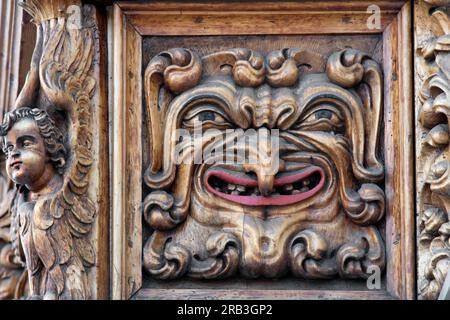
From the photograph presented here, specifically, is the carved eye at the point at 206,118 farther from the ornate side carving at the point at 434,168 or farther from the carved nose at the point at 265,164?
the ornate side carving at the point at 434,168

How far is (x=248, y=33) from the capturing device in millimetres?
4500

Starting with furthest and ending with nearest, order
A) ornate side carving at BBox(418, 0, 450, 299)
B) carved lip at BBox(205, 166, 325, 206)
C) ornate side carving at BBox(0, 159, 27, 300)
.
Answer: ornate side carving at BBox(0, 159, 27, 300), carved lip at BBox(205, 166, 325, 206), ornate side carving at BBox(418, 0, 450, 299)

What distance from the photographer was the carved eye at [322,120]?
445 centimetres

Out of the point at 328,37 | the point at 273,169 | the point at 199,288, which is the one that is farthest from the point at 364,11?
the point at 199,288

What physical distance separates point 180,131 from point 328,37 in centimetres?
48

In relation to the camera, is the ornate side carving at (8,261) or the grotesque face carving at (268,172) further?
the ornate side carving at (8,261)

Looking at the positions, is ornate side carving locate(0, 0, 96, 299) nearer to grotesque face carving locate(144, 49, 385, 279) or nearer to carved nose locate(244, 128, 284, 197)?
grotesque face carving locate(144, 49, 385, 279)

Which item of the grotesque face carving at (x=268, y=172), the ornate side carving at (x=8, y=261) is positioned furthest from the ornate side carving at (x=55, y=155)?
the ornate side carving at (x=8, y=261)

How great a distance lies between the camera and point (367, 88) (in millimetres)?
4469

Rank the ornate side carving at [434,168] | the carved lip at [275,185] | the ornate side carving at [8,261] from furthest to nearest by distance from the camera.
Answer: the ornate side carving at [8,261] → the carved lip at [275,185] → the ornate side carving at [434,168]

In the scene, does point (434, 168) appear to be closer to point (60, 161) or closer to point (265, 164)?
point (265, 164)

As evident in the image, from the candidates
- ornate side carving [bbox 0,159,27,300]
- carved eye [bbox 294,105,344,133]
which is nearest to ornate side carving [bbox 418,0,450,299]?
carved eye [bbox 294,105,344,133]

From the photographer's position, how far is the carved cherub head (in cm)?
434

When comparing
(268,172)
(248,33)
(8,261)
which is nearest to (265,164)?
(268,172)
